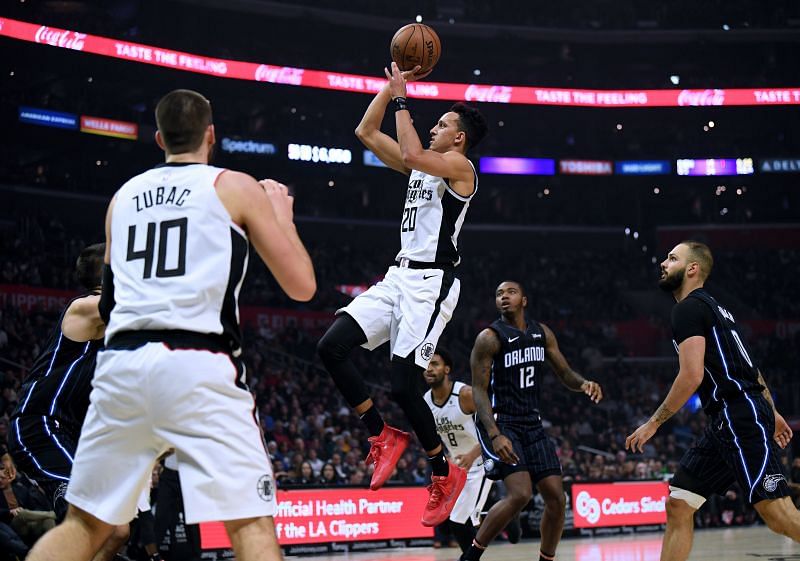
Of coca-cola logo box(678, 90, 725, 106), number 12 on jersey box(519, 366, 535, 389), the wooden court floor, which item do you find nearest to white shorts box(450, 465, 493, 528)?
the wooden court floor

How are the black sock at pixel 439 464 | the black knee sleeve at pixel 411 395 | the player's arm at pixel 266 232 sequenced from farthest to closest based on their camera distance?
the black sock at pixel 439 464
the black knee sleeve at pixel 411 395
the player's arm at pixel 266 232

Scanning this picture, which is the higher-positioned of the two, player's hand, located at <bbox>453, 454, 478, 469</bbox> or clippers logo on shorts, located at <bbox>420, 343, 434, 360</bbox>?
clippers logo on shorts, located at <bbox>420, 343, 434, 360</bbox>

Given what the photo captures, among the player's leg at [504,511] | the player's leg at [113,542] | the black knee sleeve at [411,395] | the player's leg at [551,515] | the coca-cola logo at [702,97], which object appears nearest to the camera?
the player's leg at [113,542]

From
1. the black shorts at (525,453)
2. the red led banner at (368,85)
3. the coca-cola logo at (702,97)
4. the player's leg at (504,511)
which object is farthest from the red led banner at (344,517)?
the coca-cola logo at (702,97)

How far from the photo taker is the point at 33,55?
28.1 meters

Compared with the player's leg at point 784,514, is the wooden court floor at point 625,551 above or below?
below

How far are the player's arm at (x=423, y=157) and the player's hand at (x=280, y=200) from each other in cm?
221

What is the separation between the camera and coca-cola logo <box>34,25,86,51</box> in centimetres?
2598

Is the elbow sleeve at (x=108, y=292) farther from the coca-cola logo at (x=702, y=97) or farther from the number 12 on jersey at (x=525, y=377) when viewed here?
the coca-cola logo at (x=702, y=97)

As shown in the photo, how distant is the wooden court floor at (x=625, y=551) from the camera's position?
425 inches

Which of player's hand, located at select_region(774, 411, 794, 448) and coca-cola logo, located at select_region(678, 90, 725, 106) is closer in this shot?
player's hand, located at select_region(774, 411, 794, 448)

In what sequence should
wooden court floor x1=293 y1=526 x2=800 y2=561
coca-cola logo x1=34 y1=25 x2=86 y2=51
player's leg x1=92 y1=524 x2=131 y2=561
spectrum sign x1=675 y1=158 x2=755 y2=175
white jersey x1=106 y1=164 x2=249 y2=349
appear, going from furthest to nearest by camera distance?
1. spectrum sign x1=675 y1=158 x2=755 y2=175
2. coca-cola logo x1=34 y1=25 x2=86 y2=51
3. wooden court floor x1=293 y1=526 x2=800 y2=561
4. player's leg x1=92 y1=524 x2=131 y2=561
5. white jersey x1=106 y1=164 x2=249 y2=349

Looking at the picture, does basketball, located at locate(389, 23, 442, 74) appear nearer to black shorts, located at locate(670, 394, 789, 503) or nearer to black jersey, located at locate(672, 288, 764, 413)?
black jersey, located at locate(672, 288, 764, 413)

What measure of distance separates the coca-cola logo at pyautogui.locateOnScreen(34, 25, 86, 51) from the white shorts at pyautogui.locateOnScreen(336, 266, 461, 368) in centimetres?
2259
